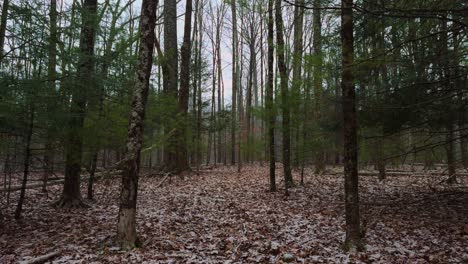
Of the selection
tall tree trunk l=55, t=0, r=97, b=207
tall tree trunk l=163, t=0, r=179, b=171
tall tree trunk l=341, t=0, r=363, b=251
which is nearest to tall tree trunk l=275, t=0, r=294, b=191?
tall tree trunk l=163, t=0, r=179, b=171

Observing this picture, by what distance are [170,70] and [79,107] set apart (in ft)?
26.5

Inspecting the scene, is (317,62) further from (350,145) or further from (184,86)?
(184,86)

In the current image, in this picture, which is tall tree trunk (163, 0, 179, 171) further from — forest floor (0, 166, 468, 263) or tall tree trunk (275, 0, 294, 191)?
tall tree trunk (275, 0, 294, 191)

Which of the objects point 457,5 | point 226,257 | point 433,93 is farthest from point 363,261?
point 457,5

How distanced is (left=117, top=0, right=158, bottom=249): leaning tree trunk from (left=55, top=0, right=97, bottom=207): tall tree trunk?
1521 mm

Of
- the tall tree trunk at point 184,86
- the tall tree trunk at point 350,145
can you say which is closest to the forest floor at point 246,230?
the tall tree trunk at point 350,145

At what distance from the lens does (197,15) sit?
82.2 feet

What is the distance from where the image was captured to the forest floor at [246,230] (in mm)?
4766

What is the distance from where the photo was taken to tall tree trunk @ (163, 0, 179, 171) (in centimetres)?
1213

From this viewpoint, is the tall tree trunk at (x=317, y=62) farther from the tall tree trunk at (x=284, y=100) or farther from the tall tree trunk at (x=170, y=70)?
the tall tree trunk at (x=170, y=70)

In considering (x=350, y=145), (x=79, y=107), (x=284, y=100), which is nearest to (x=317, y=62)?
(x=350, y=145)

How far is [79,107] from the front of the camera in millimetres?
6719

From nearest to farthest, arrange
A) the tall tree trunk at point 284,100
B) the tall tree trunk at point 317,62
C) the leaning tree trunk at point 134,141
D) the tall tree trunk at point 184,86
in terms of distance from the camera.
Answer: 1. the leaning tree trunk at point 134,141
2. the tall tree trunk at point 317,62
3. the tall tree trunk at point 284,100
4. the tall tree trunk at point 184,86

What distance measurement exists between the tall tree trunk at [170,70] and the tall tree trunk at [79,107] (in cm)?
411
